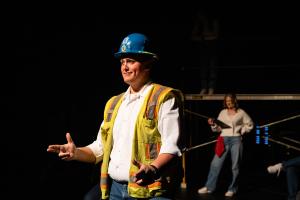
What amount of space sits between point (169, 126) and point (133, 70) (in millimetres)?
374

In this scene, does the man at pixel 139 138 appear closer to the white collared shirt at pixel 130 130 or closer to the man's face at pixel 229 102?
the white collared shirt at pixel 130 130

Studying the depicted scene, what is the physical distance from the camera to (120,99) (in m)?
2.35

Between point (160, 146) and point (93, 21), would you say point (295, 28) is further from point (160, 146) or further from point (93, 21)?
point (160, 146)

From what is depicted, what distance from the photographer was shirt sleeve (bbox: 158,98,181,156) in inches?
78.5

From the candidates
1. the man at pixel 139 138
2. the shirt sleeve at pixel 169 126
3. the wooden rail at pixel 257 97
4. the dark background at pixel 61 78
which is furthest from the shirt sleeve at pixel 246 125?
the shirt sleeve at pixel 169 126

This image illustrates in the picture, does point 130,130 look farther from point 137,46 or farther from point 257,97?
point 257,97

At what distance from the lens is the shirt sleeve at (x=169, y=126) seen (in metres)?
2.00

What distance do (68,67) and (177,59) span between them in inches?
122

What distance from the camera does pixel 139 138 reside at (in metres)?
2.07

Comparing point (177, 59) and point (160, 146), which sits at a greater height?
point (177, 59)

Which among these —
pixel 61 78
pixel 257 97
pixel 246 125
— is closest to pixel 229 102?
pixel 246 125

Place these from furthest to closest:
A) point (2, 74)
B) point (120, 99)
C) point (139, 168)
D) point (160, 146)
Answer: point (2, 74)
point (120, 99)
point (160, 146)
point (139, 168)

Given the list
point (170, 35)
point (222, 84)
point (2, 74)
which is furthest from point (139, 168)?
point (222, 84)

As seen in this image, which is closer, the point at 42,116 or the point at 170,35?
the point at 42,116
